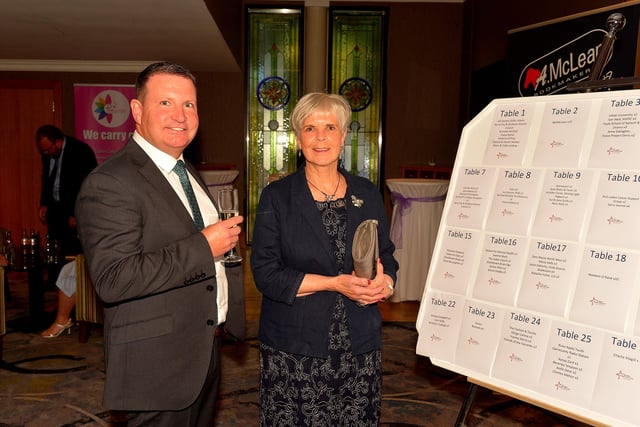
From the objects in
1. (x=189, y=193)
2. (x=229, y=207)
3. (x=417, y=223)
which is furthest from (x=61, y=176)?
(x=229, y=207)

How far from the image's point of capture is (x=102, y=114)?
7.93 metres

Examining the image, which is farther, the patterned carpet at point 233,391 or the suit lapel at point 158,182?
the patterned carpet at point 233,391

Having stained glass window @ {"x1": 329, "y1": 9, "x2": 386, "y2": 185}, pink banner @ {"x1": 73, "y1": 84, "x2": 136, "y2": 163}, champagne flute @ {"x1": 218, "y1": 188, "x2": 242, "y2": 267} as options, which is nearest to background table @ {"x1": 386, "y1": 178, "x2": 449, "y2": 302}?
stained glass window @ {"x1": 329, "y1": 9, "x2": 386, "y2": 185}

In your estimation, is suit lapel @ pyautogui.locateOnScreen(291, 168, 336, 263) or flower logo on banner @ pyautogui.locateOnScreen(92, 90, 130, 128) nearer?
suit lapel @ pyautogui.locateOnScreen(291, 168, 336, 263)

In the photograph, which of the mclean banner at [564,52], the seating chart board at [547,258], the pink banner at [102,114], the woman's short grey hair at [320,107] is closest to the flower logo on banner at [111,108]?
the pink banner at [102,114]

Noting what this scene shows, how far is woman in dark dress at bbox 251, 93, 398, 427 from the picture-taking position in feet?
6.34

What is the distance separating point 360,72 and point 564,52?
17.0 ft

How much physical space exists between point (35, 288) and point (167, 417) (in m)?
3.73

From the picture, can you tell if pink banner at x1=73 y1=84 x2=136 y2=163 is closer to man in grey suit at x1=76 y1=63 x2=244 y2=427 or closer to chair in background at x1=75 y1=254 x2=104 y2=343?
chair in background at x1=75 y1=254 x2=104 y2=343

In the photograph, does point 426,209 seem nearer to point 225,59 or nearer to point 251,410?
point 251,410

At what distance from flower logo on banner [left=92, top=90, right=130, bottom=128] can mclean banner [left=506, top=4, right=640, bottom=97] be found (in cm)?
580

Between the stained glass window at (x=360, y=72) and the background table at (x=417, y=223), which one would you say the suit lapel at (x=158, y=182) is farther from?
the stained glass window at (x=360, y=72)

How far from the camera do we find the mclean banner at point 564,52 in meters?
2.85

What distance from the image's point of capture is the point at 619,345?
152 centimetres
